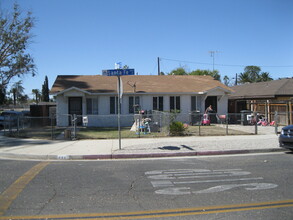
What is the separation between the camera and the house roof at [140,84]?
21281 mm

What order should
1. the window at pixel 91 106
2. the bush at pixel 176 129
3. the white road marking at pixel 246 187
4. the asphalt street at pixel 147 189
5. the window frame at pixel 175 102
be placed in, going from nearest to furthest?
the asphalt street at pixel 147 189, the white road marking at pixel 246 187, the bush at pixel 176 129, the window at pixel 91 106, the window frame at pixel 175 102

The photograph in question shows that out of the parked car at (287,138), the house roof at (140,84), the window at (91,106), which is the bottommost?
the parked car at (287,138)

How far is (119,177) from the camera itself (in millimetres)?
6828

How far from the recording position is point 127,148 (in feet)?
35.4

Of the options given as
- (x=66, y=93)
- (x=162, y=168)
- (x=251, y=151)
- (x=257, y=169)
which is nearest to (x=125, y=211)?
(x=162, y=168)

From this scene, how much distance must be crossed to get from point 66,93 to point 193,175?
15.1m

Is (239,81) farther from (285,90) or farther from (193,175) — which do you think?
(193,175)

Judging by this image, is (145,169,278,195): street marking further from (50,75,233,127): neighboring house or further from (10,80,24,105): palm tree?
(10,80,24,105): palm tree

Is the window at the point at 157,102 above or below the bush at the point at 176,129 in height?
above

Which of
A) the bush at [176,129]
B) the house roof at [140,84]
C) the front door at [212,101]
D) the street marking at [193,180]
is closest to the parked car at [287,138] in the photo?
the street marking at [193,180]

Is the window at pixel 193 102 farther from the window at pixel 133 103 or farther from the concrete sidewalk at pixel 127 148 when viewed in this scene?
the concrete sidewalk at pixel 127 148

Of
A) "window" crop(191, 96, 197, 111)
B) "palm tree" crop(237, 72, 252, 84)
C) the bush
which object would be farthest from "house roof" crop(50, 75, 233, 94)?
"palm tree" crop(237, 72, 252, 84)

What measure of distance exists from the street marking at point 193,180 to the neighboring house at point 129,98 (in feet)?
41.7

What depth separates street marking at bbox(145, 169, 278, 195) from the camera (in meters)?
5.74
